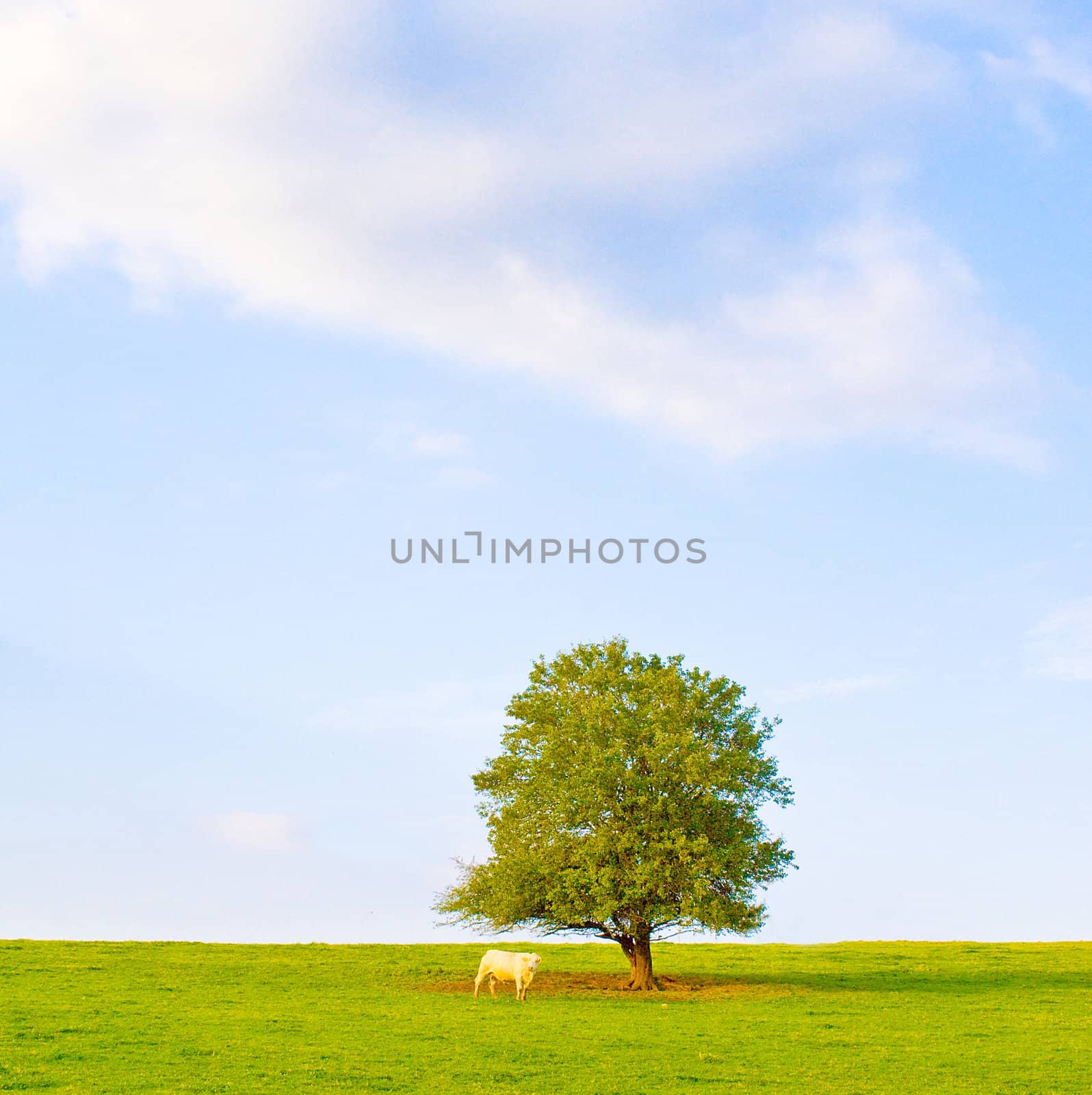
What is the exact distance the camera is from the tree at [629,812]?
4169 centimetres

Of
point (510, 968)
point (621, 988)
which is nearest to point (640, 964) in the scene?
point (621, 988)

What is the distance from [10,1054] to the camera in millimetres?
27078

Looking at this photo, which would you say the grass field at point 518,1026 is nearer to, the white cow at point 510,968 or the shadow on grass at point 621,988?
the shadow on grass at point 621,988

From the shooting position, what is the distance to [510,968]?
40281 millimetres

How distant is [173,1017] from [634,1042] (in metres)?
14.8

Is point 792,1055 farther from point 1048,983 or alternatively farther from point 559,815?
point 1048,983

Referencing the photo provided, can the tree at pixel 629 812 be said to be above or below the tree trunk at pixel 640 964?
above

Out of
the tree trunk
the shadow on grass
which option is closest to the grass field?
the shadow on grass

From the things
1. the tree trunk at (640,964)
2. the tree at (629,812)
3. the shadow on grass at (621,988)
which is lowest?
the shadow on grass at (621,988)

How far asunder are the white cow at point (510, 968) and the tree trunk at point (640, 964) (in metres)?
4.94

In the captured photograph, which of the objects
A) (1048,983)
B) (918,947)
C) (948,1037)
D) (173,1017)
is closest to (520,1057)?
(173,1017)

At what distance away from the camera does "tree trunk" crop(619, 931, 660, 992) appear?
43.4 metres

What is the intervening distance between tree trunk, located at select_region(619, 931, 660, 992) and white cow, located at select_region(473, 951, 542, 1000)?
16.2ft

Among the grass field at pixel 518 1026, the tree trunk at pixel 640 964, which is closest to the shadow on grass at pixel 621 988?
the grass field at pixel 518 1026
